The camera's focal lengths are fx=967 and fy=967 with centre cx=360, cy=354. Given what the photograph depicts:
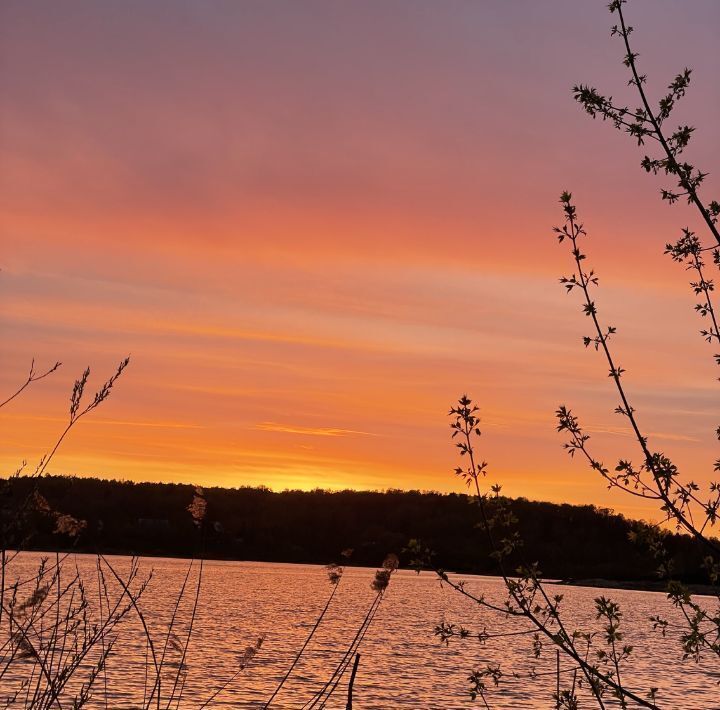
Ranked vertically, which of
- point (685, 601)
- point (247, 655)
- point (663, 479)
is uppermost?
point (663, 479)

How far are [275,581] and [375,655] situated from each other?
74.7 m

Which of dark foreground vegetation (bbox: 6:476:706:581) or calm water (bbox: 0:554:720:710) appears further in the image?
dark foreground vegetation (bbox: 6:476:706:581)

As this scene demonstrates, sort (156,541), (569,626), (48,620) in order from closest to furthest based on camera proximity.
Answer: (48,620) < (569,626) < (156,541)

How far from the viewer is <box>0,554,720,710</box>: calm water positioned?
Result: 35.8 meters

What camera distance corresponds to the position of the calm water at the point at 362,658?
1410 inches

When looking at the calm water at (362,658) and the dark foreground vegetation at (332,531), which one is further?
the dark foreground vegetation at (332,531)

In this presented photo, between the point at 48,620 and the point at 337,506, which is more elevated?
the point at 337,506

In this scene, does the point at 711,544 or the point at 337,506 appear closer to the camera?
the point at 711,544

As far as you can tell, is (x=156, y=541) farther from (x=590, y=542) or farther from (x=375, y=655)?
(x=375, y=655)

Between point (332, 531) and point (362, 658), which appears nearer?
point (362, 658)

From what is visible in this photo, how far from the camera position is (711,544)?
6.66 meters

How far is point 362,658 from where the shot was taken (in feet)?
158

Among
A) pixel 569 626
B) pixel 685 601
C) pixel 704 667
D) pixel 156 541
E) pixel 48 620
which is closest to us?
pixel 685 601

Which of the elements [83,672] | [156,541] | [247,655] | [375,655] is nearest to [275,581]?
[156,541]
